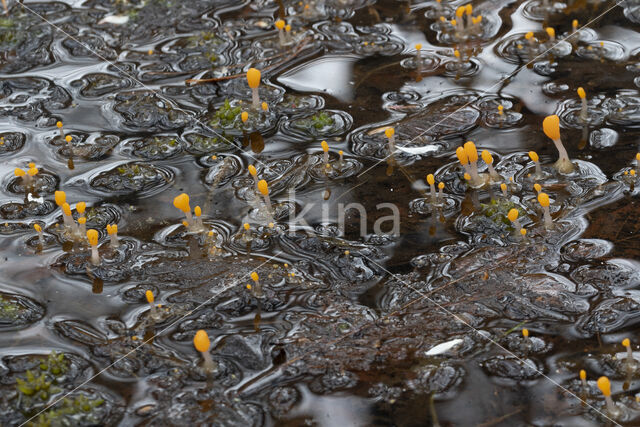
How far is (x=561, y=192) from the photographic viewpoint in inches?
211

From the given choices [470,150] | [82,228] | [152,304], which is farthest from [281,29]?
[152,304]

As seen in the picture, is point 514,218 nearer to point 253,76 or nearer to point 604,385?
point 604,385

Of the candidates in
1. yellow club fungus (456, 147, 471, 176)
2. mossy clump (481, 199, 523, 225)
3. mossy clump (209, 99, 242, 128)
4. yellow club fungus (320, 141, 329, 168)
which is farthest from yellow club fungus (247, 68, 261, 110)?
mossy clump (481, 199, 523, 225)

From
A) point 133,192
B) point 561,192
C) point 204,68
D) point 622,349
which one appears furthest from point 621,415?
point 204,68

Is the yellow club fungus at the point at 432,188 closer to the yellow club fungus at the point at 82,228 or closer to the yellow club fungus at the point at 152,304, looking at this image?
the yellow club fungus at the point at 152,304

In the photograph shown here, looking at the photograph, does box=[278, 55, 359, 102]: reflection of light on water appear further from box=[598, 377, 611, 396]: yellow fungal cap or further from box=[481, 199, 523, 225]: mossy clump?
box=[598, 377, 611, 396]: yellow fungal cap

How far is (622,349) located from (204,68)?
4423mm

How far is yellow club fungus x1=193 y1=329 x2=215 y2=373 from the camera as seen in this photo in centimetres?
400

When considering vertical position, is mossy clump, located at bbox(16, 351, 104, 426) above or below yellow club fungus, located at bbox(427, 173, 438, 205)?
below

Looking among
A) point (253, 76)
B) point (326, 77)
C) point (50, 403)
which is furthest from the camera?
point (326, 77)

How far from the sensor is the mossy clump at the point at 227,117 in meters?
6.22

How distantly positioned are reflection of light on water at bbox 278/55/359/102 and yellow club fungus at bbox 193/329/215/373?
2963 mm

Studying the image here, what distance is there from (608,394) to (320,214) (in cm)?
235

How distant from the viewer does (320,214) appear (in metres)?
5.37
